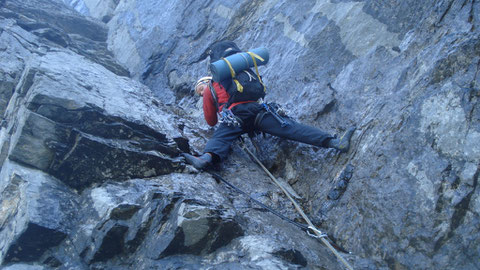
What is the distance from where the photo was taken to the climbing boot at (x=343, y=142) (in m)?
5.11

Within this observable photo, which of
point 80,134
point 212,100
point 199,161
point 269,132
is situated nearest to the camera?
point 80,134

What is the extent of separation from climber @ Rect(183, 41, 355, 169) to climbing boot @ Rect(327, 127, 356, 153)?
42mm

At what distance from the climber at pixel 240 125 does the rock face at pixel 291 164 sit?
1.12ft

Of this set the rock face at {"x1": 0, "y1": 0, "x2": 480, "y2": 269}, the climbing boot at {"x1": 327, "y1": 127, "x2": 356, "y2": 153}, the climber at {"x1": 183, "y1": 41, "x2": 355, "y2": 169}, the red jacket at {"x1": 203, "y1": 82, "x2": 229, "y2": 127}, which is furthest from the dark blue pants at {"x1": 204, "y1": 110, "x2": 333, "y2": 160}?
the red jacket at {"x1": 203, "y1": 82, "x2": 229, "y2": 127}

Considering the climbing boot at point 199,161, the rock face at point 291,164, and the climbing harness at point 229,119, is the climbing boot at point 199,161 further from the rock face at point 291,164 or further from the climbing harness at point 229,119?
the climbing harness at point 229,119

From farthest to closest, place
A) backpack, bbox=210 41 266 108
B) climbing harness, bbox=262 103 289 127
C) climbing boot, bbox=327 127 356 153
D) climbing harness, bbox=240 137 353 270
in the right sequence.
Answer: backpack, bbox=210 41 266 108, climbing harness, bbox=262 103 289 127, climbing boot, bbox=327 127 356 153, climbing harness, bbox=240 137 353 270

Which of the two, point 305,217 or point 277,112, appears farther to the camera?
point 277,112

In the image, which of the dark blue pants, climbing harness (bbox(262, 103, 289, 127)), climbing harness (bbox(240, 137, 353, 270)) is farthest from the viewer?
climbing harness (bbox(262, 103, 289, 127))

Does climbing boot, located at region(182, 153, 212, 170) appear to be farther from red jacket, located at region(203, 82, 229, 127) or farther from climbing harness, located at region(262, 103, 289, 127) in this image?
climbing harness, located at region(262, 103, 289, 127)

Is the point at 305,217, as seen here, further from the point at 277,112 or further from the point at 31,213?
the point at 31,213

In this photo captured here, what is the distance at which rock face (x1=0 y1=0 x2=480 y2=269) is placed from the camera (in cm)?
375

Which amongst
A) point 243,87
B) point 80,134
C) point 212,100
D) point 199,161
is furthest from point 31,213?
point 243,87

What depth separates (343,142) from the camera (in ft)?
16.8

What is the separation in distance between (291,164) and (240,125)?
117cm
